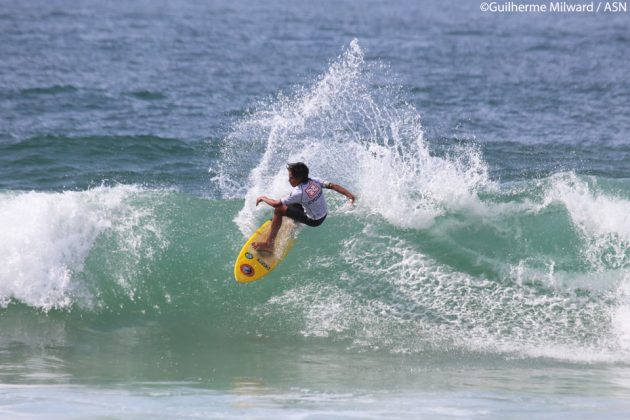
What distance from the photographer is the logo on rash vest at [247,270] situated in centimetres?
1166

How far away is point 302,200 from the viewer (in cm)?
1133

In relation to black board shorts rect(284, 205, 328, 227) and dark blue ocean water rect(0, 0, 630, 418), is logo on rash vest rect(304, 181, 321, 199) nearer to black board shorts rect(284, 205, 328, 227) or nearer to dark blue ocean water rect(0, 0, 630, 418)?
black board shorts rect(284, 205, 328, 227)

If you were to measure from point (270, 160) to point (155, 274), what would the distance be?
366 centimetres

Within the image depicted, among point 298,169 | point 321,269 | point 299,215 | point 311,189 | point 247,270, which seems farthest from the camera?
point 321,269

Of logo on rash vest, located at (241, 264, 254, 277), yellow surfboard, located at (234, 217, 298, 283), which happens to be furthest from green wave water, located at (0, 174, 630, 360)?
logo on rash vest, located at (241, 264, 254, 277)

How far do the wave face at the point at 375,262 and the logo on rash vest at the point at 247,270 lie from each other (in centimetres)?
45

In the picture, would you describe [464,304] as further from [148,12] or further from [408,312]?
[148,12]

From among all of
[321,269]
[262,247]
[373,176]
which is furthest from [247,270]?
[373,176]

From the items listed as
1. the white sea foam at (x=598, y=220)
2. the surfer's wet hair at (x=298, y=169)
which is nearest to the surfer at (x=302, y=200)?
the surfer's wet hair at (x=298, y=169)

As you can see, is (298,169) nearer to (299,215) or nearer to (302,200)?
A: (302,200)

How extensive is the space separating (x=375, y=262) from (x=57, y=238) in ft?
13.9

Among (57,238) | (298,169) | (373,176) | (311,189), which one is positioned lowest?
(57,238)

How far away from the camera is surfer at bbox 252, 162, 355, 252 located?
36.6 feet

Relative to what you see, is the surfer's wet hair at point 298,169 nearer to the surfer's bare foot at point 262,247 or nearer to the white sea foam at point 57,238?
the surfer's bare foot at point 262,247
